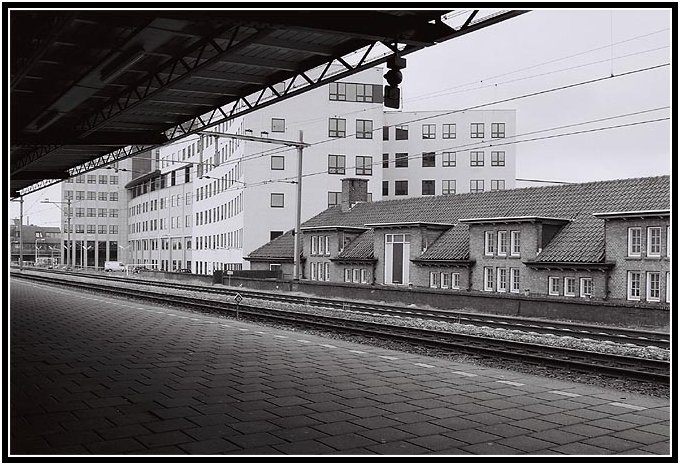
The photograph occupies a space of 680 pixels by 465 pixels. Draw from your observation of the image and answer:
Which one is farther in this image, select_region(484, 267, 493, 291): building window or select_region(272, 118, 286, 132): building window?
select_region(272, 118, 286, 132): building window

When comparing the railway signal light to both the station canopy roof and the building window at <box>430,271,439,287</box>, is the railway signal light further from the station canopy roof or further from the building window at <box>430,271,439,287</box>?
the building window at <box>430,271,439,287</box>

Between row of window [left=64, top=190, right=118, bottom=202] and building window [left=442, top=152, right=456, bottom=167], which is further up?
building window [left=442, top=152, right=456, bottom=167]

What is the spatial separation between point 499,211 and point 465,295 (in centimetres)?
868

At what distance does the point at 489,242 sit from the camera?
1254 inches

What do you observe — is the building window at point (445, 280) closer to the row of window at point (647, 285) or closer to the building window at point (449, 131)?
the row of window at point (647, 285)

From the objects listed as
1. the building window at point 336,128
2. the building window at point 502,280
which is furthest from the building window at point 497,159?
the building window at point 502,280

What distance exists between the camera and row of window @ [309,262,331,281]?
1710 inches

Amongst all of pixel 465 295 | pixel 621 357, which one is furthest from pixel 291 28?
pixel 465 295

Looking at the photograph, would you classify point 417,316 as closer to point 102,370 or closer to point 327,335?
point 327,335

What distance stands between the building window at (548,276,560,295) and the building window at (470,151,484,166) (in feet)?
137

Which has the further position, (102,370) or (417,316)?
(417,316)

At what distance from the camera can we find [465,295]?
89.5 feet

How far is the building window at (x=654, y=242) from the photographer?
24.7 m

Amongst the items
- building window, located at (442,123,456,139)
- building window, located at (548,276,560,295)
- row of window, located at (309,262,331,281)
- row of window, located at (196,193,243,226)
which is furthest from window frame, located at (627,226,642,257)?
building window, located at (442,123,456,139)
